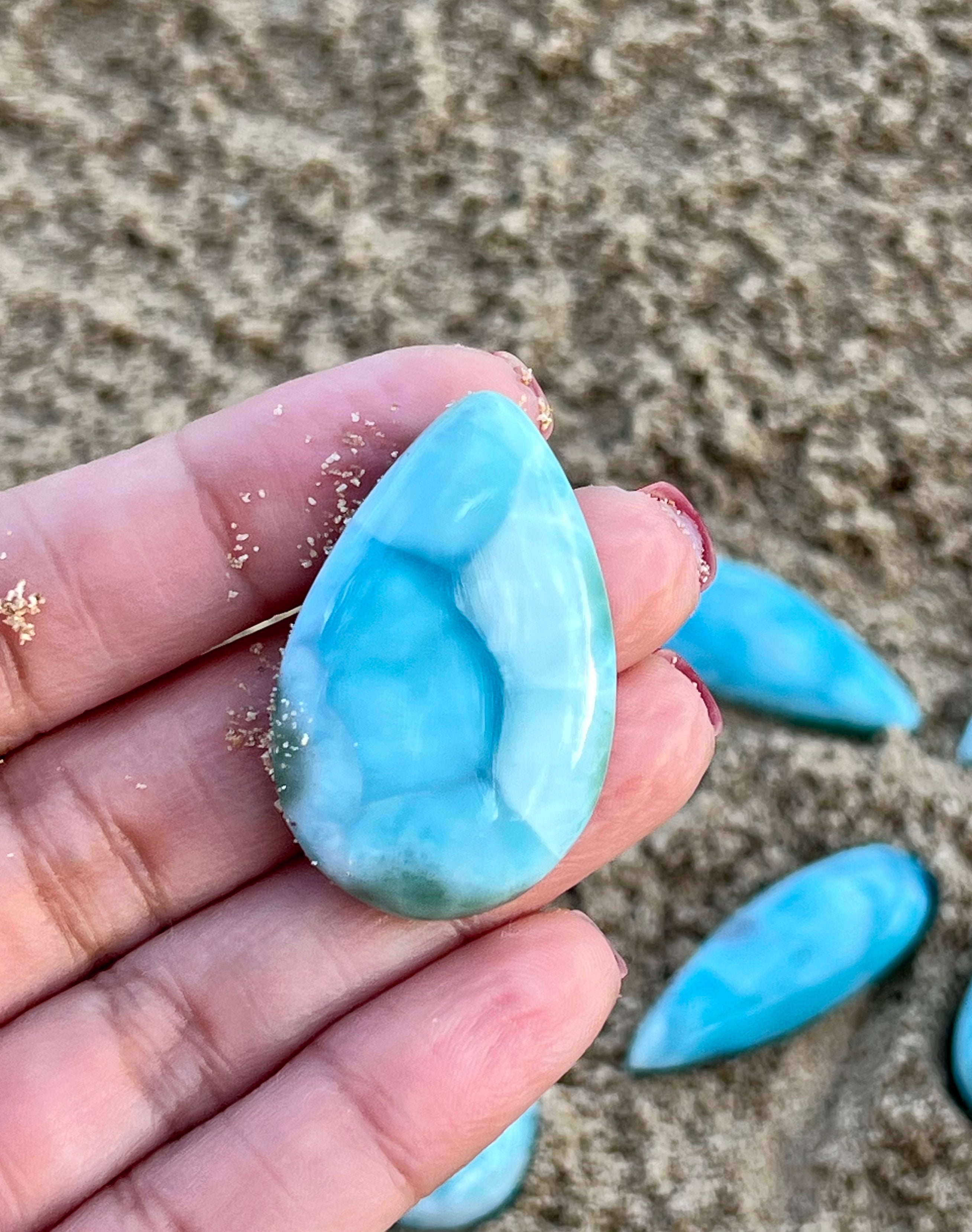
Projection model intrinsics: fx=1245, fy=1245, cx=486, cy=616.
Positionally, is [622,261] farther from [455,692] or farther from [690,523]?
[455,692]

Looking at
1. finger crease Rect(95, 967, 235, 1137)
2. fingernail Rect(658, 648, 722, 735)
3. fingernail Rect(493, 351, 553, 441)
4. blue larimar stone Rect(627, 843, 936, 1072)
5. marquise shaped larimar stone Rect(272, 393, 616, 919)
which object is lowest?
blue larimar stone Rect(627, 843, 936, 1072)

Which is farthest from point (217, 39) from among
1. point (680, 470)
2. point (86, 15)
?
point (680, 470)

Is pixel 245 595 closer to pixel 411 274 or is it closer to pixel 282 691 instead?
pixel 282 691

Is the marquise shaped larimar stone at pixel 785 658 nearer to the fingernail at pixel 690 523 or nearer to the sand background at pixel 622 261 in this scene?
the sand background at pixel 622 261

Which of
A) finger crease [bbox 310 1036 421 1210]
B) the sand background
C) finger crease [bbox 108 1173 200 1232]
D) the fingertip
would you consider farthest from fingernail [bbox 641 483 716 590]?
Answer: finger crease [bbox 108 1173 200 1232]

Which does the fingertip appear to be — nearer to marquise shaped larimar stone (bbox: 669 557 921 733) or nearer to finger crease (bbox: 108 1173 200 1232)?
marquise shaped larimar stone (bbox: 669 557 921 733)

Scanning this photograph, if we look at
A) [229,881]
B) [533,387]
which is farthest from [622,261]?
[229,881]

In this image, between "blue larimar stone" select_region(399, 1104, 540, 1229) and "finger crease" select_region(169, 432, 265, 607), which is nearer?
"finger crease" select_region(169, 432, 265, 607)
